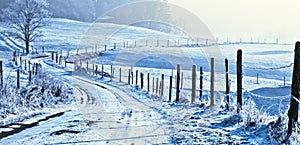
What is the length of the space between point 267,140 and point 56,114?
24.3 feet

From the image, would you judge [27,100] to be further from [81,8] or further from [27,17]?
[81,8]

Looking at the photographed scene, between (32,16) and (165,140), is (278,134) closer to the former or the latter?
Answer: (165,140)

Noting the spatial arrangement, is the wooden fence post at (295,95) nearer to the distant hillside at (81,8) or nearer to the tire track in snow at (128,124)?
the tire track in snow at (128,124)

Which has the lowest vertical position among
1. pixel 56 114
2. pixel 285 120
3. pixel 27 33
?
pixel 56 114

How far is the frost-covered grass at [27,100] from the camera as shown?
1150 centimetres

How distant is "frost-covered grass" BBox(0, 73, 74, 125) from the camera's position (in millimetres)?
11500

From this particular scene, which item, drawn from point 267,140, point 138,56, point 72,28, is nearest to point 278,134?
point 267,140

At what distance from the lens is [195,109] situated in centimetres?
1246

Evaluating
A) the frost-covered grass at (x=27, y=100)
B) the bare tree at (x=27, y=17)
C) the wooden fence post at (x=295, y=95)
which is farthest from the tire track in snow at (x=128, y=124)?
the bare tree at (x=27, y=17)

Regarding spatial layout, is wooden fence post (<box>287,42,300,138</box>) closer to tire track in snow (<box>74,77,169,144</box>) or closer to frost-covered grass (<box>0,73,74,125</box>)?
tire track in snow (<box>74,77,169,144</box>)

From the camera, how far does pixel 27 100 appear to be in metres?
13.3

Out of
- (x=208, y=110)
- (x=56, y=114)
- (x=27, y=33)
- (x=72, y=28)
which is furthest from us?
(x=72, y=28)

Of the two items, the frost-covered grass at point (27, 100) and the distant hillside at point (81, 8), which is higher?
the distant hillside at point (81, 8)

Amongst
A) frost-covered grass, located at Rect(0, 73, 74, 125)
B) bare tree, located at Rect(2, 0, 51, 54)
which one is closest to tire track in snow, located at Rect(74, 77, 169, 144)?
frost-covered grass, located at Rect(0, 73, 74, 125)
